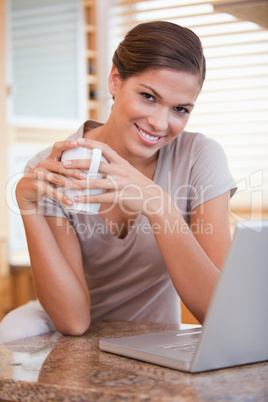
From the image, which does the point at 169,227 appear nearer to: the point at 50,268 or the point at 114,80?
the point at 50,268

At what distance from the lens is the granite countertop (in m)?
0.74

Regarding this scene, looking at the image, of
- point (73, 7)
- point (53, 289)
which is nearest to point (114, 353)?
point (53, 289)

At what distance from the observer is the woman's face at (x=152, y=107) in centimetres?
130

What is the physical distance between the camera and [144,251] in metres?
1.54

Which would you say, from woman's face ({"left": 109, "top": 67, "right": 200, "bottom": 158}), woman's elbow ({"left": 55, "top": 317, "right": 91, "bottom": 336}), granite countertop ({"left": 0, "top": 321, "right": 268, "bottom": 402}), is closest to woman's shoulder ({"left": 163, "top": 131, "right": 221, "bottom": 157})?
woman's face ({"left": 109, "top": 67, "right": 200, "bottom": 158})

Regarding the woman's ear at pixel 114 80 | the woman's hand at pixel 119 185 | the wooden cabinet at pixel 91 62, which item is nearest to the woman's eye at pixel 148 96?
the woman's ear at pixel 114 80

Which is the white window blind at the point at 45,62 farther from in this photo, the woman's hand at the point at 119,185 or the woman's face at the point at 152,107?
the woman's hand at the point at 119,185

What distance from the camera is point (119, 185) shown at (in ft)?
3.74

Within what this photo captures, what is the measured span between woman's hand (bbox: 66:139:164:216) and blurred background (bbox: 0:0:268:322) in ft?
6.36

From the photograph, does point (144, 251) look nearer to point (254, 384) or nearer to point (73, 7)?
point (254, 384)

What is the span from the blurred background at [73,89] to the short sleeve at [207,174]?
60.3 inches

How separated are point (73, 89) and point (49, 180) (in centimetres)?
239

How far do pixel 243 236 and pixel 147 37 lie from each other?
30.1 inches

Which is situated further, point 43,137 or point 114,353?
point 43,137
